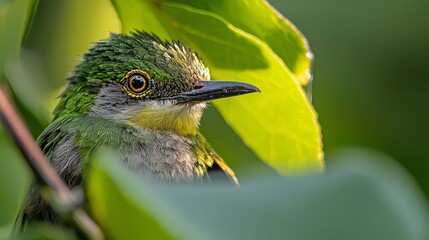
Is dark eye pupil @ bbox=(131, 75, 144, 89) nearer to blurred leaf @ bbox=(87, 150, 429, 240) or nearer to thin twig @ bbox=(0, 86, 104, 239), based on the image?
thin twig @ bbox=(0, 86, 104, 239)

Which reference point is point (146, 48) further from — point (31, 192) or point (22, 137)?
point (22, 137)

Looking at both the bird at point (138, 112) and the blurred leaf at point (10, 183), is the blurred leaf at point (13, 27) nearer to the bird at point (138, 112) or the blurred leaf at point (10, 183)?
the blurred leaf at point (10, 183)

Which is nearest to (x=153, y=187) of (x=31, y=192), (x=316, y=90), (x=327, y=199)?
(x=327, y=199)

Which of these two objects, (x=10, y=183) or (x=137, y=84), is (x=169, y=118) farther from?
(x=10, y=183)

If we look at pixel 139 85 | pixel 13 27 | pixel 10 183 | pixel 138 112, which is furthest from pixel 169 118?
pixel 13 27

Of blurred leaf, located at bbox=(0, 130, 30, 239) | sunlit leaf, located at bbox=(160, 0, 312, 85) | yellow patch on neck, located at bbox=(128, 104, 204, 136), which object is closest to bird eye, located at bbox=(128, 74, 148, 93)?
yellow patch on neck, located at bbox=(128, 104, 204, 136)

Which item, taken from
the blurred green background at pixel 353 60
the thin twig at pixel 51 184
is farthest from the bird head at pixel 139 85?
the thin twig at pixel 51 184

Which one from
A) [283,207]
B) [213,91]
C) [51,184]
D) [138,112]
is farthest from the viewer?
[138,112]
